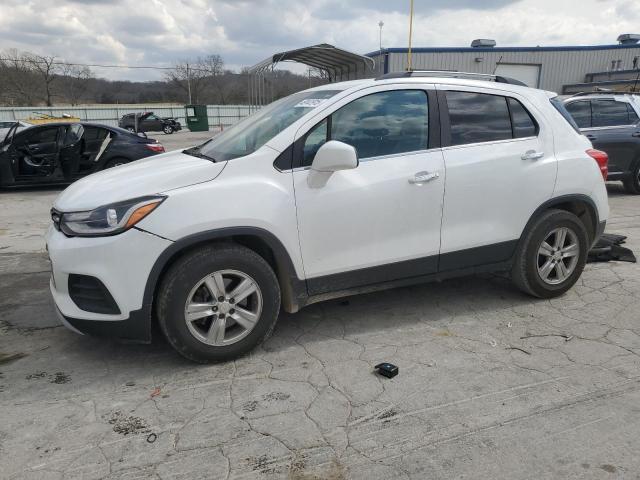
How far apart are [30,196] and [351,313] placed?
8.61 metres

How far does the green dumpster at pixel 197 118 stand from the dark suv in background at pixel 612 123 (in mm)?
32918

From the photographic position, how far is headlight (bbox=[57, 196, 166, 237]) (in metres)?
2.93

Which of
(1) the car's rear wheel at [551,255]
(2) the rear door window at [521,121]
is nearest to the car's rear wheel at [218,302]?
(1) the car's rear wheel at [551,255]

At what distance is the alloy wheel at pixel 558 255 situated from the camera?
4.18 meters

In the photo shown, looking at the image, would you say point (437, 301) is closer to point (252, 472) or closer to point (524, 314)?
point (524, 314)

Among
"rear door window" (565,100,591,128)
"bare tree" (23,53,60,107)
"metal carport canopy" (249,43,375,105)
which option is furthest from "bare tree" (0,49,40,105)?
"rear door window" (565,100,591,128)

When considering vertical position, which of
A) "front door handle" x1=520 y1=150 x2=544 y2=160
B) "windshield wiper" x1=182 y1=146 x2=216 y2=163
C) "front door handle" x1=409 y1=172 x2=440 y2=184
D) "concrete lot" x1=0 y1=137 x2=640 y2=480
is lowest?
"concrete lot" x1=0 y1=137 x2=640 y2=480

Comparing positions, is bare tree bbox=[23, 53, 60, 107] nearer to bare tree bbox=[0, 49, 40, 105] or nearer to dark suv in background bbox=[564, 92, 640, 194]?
bare tree bbox=[0, 49, 40, 105]

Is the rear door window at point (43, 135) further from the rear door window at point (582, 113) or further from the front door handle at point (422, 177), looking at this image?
the rear door window at point (582, 113)

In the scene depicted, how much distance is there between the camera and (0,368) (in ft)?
10.7

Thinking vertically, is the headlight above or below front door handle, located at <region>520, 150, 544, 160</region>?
below

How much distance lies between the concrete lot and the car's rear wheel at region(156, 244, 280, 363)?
180mm

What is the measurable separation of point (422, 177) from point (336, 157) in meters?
Answer: 0.76

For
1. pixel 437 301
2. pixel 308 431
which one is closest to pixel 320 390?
pixel 308 431
